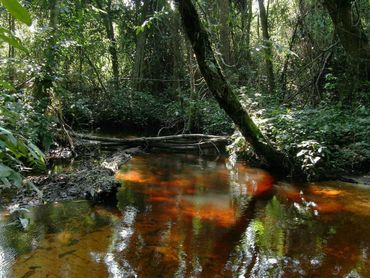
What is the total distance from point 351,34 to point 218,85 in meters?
4.59

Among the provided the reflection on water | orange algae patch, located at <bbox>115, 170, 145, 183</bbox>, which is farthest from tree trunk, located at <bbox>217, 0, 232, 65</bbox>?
the reflection on water

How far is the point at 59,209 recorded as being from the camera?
5.58 metres

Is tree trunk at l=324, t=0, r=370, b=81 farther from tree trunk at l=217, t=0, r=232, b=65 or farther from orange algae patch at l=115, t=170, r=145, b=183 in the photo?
orange algae patch at l=115, t=170, r=145, b=183

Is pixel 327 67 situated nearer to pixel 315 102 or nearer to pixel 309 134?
pixel 315 102

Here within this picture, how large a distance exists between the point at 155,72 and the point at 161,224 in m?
12.2

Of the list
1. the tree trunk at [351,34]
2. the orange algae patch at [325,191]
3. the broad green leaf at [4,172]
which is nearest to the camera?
the broad green leaf at [4,172]

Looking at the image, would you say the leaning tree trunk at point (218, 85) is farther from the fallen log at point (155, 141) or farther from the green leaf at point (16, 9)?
the green leaf at point (16, 9)

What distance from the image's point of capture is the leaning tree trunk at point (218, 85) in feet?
22.3

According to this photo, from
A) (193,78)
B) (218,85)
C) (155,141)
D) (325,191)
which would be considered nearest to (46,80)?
(155,141)

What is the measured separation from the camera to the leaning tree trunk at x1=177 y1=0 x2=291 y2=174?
6.80 metres

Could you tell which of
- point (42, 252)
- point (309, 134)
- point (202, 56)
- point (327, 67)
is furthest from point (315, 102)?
point (42, 252)

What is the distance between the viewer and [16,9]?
96 centimetres

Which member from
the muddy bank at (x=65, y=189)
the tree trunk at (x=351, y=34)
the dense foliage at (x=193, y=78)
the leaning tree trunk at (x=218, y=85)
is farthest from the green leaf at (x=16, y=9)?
the tree trunk at (x=351, y=34)

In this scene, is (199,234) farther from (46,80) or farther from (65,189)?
(46,80)
